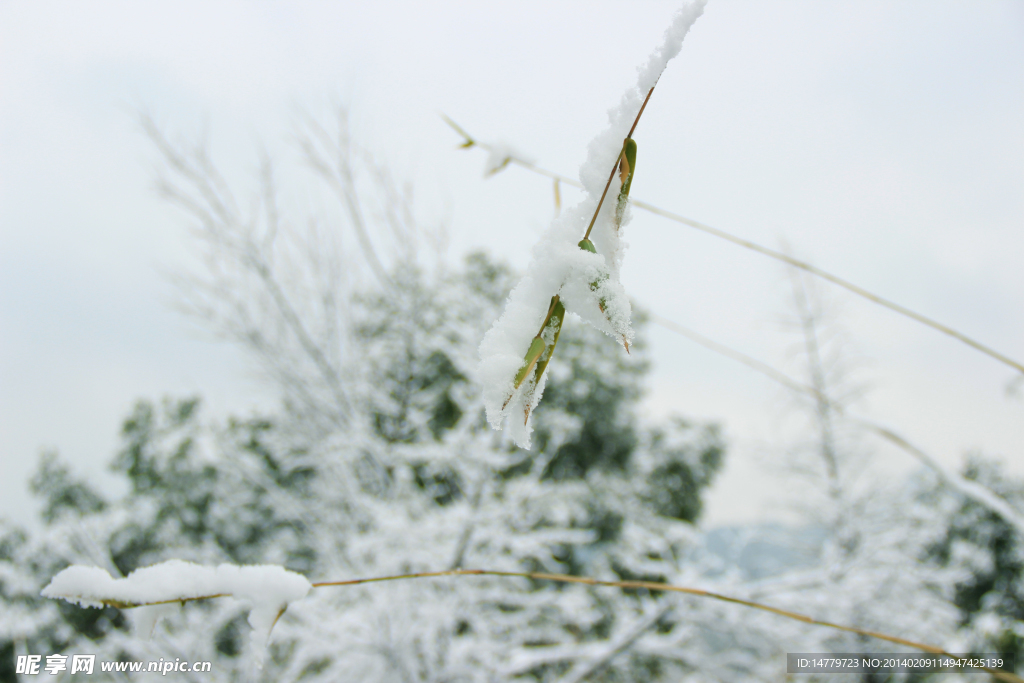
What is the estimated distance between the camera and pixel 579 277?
0.87 feet

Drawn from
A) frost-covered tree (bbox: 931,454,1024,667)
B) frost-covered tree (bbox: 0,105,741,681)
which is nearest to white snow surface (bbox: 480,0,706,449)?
frost-covered tree (bbox: 0,105,741,681)

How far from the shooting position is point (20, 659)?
150 cm

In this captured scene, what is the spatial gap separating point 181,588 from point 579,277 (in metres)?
0.36

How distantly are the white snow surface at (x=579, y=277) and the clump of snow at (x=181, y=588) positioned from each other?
0.25 meters

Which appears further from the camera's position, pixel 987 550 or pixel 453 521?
pixel 987 550

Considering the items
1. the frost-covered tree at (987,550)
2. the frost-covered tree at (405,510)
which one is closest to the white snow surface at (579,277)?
the frost-covered tree at (405,510)

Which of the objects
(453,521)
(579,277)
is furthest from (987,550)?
(579,277)

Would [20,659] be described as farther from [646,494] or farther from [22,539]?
[646,494]

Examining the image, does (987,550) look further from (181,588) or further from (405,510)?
(181,588)

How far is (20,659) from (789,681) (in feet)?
15.5

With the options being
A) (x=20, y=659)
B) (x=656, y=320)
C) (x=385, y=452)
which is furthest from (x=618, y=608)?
(x=656, y=320)

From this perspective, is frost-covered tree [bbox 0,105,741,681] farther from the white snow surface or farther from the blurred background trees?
the white snow surface

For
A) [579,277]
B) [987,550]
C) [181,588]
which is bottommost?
[181,588]

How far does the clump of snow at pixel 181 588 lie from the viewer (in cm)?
35
